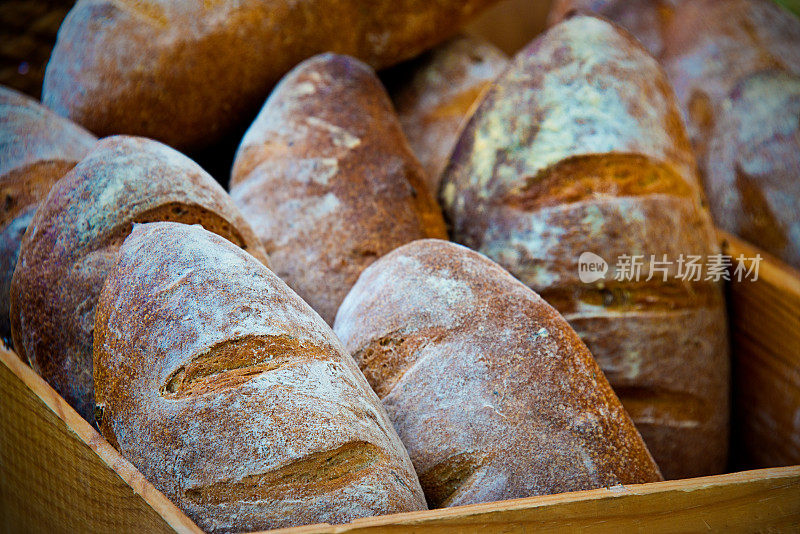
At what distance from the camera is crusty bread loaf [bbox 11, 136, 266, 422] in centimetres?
85

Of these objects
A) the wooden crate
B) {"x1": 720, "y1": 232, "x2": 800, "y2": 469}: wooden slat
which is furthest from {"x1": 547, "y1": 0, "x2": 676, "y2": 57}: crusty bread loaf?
the wooden crate

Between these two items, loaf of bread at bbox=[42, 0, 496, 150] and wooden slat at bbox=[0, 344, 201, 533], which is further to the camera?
loaf of bread at bbox=[42, 0, 496, 150]

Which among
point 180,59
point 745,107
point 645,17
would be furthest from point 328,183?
point 645,17

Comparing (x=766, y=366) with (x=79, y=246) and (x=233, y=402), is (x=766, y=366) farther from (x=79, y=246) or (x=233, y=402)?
(x=79, y=246)

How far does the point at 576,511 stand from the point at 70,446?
49 centimetres

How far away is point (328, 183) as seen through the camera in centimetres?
118

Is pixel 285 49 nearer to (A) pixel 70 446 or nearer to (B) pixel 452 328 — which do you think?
(B) pixel 452 328

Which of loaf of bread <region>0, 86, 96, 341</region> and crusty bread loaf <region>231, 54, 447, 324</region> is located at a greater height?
loaf of bread <region>0, 86, 96, 341</region>

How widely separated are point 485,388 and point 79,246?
1.74ft

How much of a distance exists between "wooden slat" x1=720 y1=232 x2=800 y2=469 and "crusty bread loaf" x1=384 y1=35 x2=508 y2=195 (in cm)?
65

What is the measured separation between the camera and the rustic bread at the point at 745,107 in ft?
4.71

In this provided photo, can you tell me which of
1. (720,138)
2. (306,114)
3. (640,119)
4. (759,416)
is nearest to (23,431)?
(306,114)

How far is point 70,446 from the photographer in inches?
26.4

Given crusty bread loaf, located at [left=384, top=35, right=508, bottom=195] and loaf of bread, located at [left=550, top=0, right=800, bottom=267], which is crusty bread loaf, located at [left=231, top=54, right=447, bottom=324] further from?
loaf of bread, located at [left=550, top=0, right=800, bottom=267]
